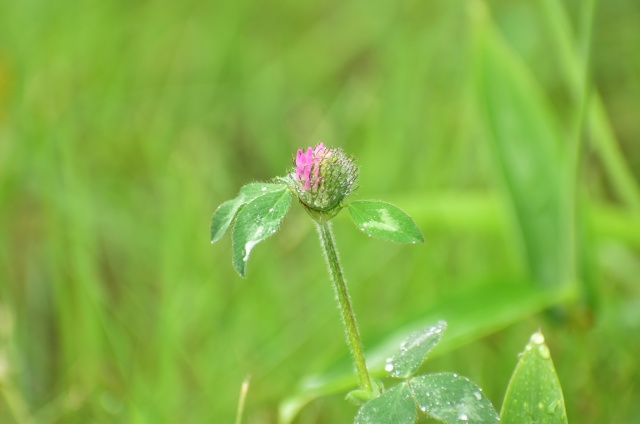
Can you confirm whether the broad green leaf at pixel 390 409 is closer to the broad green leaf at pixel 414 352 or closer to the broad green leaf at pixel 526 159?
the broad green leaf at pixel 414 352

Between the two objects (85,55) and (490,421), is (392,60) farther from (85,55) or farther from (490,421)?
(490,421)

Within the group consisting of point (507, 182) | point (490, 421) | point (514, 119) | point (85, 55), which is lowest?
point (490, 421)

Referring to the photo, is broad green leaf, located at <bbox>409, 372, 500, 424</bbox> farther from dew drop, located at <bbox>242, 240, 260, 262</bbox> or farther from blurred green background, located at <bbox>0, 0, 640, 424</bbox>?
blurred green background, located at <bbox>0, 0, 640, 424</bbox>

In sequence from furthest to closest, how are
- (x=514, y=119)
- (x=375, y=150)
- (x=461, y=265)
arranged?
(x=375, y=150)
(x=461, y=265)
(x=514, y=119)

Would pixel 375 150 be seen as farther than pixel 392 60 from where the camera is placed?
No

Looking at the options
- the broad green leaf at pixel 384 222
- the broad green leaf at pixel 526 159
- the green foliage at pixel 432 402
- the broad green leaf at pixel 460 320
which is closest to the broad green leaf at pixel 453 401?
the green foliage at pixel 432 402

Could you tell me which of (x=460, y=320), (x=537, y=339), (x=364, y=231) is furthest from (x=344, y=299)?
(x=460, y=320)

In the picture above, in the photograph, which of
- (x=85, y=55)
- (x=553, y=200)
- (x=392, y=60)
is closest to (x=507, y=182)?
(x=553, y=200)

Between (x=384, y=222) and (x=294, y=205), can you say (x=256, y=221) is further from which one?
(x=294, y=205)

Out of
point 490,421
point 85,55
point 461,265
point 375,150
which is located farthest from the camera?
point 85,55
